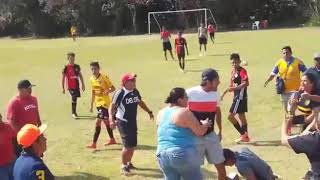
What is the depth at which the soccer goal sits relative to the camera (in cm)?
5672

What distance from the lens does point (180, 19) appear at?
188 ft

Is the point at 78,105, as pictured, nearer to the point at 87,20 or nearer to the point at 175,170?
the point at 175,170

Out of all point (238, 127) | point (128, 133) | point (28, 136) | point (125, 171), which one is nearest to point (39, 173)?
point (28, 136)

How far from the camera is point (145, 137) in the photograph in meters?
12.8

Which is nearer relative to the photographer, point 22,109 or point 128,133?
point 22,109

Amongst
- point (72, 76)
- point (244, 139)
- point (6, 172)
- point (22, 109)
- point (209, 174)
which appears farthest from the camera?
point (72, 76)

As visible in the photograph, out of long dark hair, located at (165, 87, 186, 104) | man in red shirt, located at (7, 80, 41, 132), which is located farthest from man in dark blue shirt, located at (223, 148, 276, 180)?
man in red shirt, located at (7, 80, 41, 132)

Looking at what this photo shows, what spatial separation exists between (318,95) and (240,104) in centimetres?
298

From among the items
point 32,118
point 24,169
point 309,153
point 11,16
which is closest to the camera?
point 24,169

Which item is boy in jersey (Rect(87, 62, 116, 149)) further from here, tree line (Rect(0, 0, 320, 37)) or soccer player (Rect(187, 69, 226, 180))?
tree line (Rect(0, 0, 320, 37))

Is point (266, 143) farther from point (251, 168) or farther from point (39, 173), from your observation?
point (39, 173)

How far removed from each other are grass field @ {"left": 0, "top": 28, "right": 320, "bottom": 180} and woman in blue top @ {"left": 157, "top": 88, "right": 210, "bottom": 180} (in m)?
2.54

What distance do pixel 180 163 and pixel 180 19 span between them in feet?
167

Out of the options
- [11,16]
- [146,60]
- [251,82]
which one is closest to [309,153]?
[251,82]
